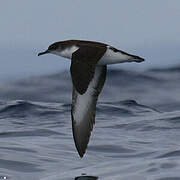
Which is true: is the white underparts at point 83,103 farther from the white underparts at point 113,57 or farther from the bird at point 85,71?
the white underparts at point 113,57

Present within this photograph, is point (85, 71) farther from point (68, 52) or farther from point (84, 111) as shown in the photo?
point (84, 111)

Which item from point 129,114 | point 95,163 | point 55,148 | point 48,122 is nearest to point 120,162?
point 95,163

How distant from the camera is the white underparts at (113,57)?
1178 cm

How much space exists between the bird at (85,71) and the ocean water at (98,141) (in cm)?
60

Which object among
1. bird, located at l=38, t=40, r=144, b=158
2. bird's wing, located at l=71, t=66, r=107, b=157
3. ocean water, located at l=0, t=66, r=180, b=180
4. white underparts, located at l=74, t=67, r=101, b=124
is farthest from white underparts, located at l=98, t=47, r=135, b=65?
ocean water, located at l=0, t=66, r=180, b=180

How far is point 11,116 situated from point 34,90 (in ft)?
27.2

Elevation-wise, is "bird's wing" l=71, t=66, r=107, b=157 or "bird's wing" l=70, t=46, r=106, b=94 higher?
"bird's wing" l=70, t=46, r=106, b=94

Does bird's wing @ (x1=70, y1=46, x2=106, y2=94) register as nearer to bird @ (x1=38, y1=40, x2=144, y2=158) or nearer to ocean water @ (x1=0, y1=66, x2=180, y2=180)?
bird @ (x1=38, y1=40, x2=144, y2=158)

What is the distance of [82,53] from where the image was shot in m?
11.6

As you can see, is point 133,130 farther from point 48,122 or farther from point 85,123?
point 85,123

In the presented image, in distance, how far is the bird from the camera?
1103 centimetres

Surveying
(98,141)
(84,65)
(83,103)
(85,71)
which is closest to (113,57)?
(84,65)

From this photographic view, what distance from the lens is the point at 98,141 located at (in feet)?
47.2

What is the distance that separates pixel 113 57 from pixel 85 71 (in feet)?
3.05
